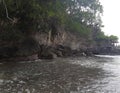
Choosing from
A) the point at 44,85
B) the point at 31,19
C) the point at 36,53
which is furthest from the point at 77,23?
the point at 44,85

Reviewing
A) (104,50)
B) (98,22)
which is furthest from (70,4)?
(104,50)

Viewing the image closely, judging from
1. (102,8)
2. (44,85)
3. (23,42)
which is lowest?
(44,85)

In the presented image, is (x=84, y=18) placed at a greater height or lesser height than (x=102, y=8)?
lesser

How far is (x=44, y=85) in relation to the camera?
11.8 m

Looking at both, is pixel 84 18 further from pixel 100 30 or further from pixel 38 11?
pixel 38 11

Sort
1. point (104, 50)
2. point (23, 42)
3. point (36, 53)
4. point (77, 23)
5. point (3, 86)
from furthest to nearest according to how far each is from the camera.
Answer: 1. point (104, 50)
2. point (77, 23)
3. point (36, 53)
4. point (23, 42)
5. point (3, 86)

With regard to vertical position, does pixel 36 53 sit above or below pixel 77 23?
below

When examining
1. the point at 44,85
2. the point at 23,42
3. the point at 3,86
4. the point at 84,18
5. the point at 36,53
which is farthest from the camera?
the point at 84,18

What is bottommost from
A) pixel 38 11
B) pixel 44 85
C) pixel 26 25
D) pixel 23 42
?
pixel 44 85

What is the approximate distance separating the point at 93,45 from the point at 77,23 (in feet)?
35.1

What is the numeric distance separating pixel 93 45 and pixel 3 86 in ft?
170

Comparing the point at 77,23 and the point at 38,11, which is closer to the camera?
the point at 38,11

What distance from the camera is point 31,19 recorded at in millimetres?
26328

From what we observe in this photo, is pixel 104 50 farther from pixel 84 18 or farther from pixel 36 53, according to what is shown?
pixel 36 53
